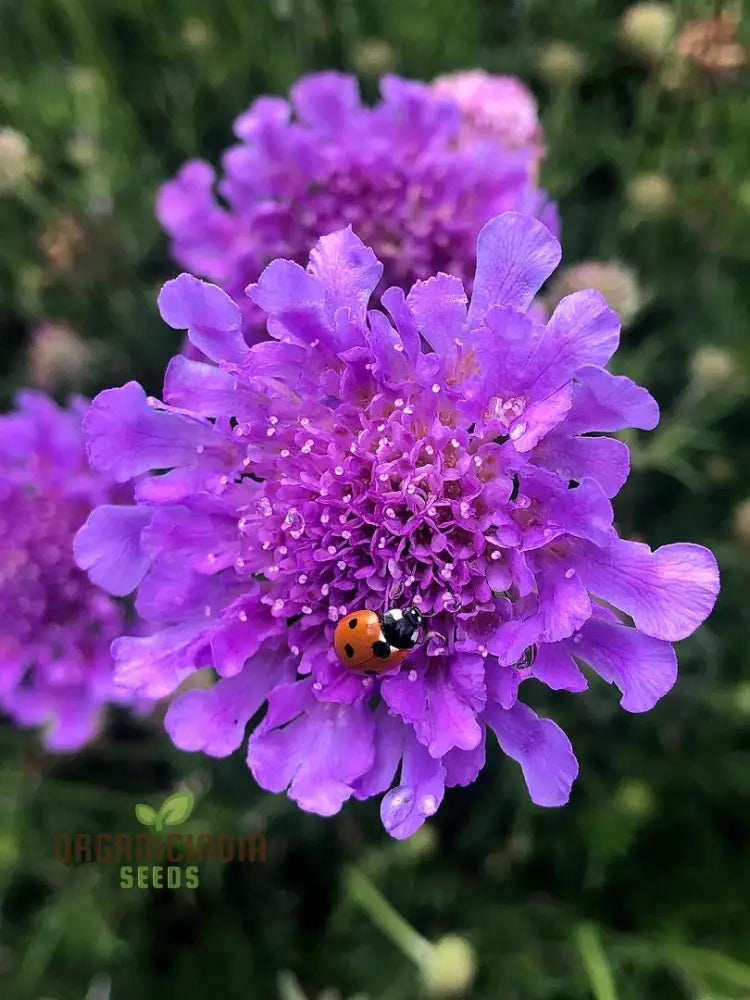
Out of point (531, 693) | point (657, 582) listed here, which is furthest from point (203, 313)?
point (531, 693)

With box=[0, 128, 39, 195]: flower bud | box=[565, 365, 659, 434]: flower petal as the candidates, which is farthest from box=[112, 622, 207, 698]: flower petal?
box=[0, 128, 39, 195]: flower bud

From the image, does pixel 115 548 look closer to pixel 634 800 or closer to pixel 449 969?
pixel 449 969

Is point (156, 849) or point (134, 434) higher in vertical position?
point (134, 434)

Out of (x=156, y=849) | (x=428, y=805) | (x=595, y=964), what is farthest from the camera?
(x=156, y=849)

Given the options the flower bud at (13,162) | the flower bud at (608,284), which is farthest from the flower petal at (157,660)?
the flower bud at (13,162)

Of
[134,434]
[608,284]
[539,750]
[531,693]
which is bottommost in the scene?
[531,693]

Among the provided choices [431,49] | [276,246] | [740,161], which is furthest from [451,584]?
[431,49]

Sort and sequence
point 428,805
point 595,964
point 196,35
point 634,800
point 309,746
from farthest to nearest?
point 196,35 < point 634,800 < point 595,964 < point 309,746 < point 428,805

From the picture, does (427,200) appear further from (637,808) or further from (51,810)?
(51,810)
